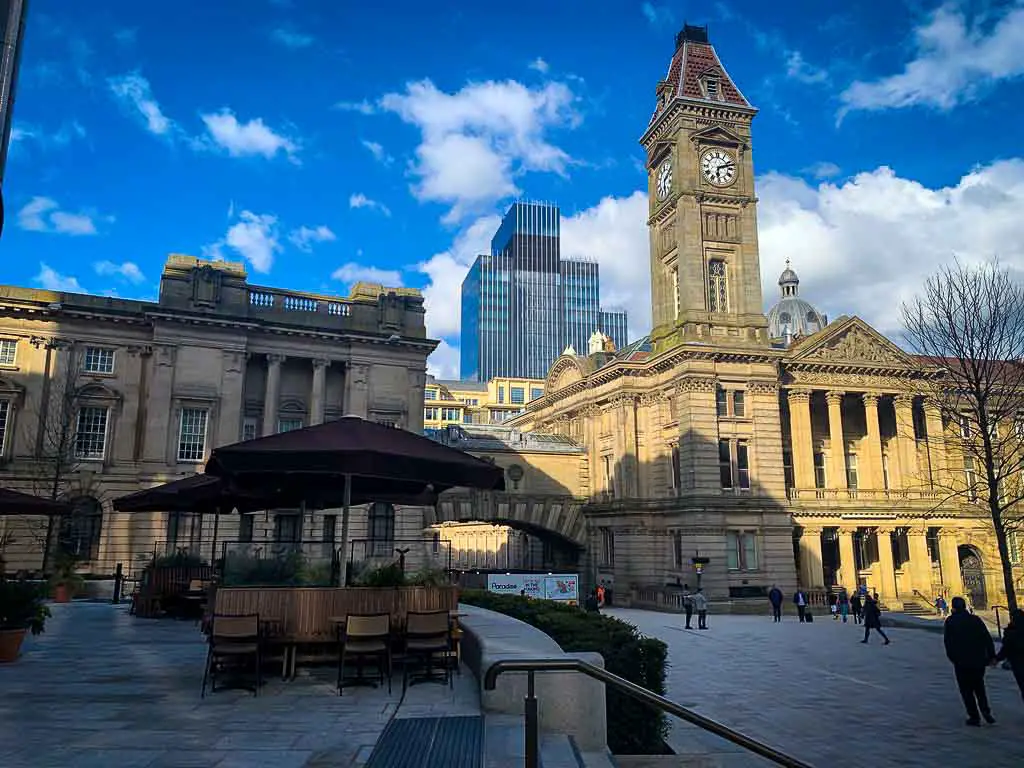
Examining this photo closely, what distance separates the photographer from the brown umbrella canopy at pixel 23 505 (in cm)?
1272

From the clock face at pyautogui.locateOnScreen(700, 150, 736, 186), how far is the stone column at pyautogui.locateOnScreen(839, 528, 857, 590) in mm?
22618

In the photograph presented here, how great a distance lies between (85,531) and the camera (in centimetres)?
3412

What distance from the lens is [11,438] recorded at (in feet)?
111

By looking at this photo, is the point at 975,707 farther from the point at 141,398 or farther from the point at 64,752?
the point at 141,398

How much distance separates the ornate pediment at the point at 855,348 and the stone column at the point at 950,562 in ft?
36.3

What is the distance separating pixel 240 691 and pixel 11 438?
102 ft

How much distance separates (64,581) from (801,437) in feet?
128

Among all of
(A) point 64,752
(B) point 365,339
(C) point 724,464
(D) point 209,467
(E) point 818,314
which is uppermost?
(E) point 818,314

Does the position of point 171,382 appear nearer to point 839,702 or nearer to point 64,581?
point 64,581

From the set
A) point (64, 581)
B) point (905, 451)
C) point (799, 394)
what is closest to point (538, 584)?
point (64, 581)

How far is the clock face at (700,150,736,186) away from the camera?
45875mm

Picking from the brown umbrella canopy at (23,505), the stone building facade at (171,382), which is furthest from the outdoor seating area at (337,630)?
the stone building facade at (171,382)

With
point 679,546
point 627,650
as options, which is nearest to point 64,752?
point 627,650

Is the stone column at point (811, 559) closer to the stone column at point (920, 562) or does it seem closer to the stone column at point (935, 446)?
the stone column at point (920, 562)
